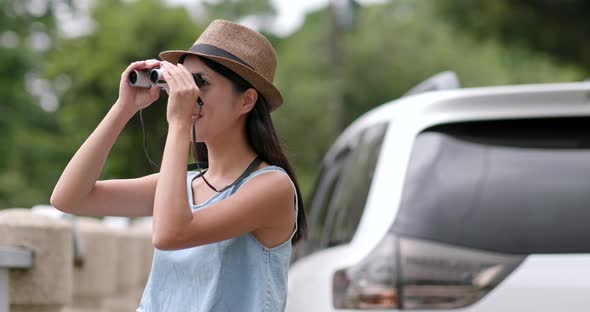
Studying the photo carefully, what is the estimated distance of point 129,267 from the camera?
32.7 ft

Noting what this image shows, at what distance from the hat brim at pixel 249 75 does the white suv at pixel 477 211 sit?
938mm

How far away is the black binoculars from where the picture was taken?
308 cm

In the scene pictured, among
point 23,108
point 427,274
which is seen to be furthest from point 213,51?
point 23,108

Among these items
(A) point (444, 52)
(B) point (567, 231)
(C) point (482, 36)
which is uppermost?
(B) point (567, 231)

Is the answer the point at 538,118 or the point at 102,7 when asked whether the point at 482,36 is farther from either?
the point at 102,7

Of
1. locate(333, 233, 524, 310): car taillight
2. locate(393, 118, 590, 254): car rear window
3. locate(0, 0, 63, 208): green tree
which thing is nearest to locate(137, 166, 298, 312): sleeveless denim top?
locate(333, 233, 524, 310): car taillight

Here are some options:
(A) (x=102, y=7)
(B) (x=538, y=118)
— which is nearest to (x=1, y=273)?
(B) (x=538, y=118)

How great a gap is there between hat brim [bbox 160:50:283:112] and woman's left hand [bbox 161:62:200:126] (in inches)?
6.7

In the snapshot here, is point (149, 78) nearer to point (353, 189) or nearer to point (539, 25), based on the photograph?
point (353, 189)

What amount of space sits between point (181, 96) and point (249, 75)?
0.99 feet

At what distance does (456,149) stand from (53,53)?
150ft

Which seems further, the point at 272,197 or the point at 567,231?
the point at 567,231

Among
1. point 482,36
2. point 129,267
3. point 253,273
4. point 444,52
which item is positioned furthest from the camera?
point 444,52

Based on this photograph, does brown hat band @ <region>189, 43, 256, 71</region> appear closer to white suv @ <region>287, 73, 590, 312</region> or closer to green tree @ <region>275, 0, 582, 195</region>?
white suv @ <region>287, 73, 590, 312</region>
